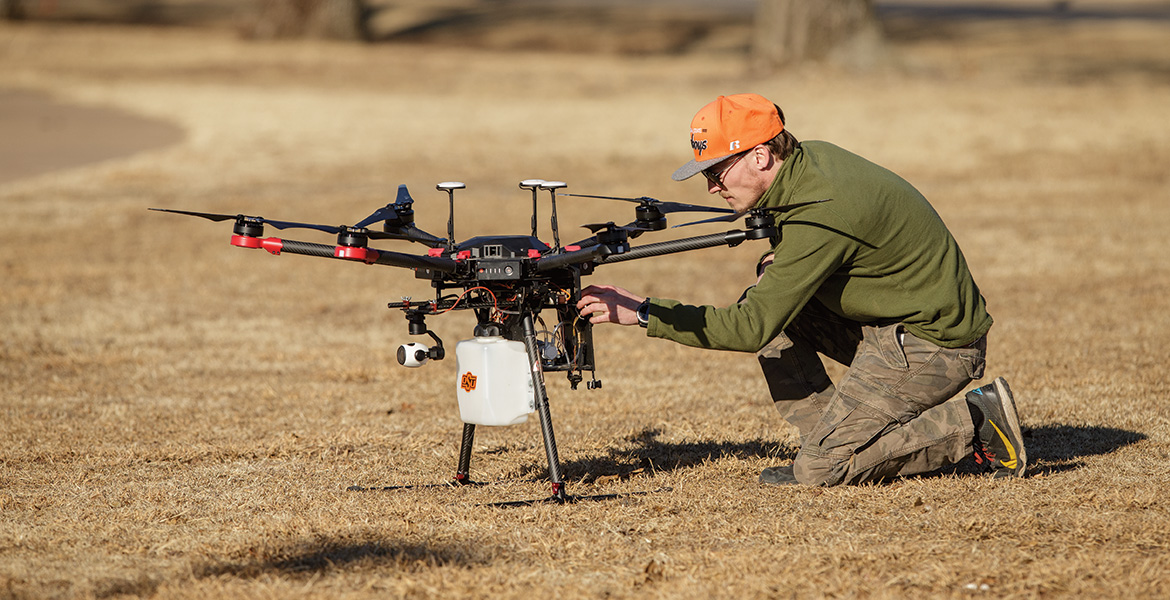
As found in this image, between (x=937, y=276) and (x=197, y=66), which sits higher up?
(x=197, y=66)

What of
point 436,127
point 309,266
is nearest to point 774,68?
point 436,127

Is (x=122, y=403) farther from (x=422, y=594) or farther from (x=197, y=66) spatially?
(x=197, y=66)

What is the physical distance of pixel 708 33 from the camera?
132ft

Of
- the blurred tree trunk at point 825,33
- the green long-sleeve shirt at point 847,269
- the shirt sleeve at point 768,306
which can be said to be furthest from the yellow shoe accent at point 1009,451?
the blurred tree trunk at point 825,33

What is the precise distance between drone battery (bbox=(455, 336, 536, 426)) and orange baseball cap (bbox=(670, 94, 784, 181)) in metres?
1.00

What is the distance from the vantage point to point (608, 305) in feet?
16.1

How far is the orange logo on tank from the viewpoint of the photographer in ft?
16.7

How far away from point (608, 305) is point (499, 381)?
0.55 metres

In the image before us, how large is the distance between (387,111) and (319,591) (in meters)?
20.7

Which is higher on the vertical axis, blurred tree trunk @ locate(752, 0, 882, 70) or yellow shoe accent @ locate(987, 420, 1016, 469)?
blurred tree trunk @ locate(752, 0, 882, 70)

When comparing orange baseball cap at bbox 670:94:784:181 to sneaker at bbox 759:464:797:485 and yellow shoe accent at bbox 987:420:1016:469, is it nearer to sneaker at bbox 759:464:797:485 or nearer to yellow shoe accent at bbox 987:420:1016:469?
sneaker at bbox 759:464:797:485

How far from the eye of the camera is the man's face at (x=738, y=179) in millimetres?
5102

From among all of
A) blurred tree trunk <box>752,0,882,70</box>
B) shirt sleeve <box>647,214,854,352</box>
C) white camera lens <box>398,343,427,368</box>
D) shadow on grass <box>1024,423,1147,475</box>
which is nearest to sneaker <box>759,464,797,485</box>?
shirt sleeve <box>647,214,854,352</box>

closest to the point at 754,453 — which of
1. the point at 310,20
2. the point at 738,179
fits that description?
the point at 738,179
